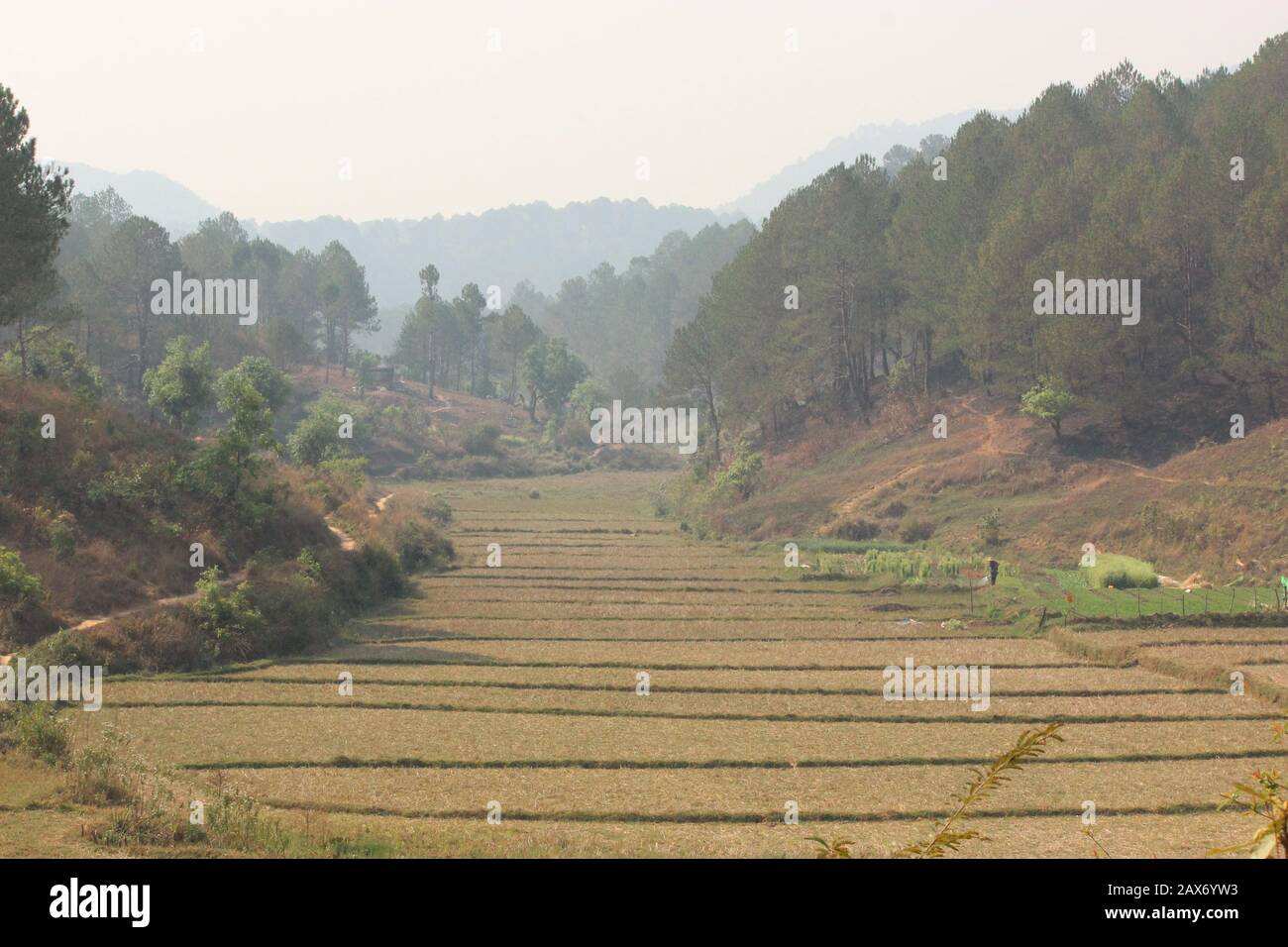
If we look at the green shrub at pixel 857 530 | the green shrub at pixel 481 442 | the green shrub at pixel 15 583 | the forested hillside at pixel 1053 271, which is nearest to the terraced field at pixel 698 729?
the green shrub at pixel 15 583

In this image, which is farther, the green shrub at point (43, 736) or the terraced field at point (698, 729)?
the green shrub at point (43, 736)

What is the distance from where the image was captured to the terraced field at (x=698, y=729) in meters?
16.2

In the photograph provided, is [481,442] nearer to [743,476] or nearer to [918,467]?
[743,476]

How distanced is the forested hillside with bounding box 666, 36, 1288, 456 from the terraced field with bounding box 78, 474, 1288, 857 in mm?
19013

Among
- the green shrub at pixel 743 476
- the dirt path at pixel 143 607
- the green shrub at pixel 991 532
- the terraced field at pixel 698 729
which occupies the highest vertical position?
the green shrub at pixel 743 476

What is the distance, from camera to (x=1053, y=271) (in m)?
49.5

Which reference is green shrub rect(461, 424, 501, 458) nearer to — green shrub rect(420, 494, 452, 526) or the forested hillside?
the forested hillside

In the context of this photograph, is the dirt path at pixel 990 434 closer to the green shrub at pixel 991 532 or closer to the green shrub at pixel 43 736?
the green shrub at pixel 991 532

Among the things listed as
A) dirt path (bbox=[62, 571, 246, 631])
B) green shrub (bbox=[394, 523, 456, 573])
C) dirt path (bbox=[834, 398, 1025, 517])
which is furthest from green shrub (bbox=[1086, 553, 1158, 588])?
dirt path (bbox=[62, 571, 246, 631])

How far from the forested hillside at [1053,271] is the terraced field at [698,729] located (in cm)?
1901

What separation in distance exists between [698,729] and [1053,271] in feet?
114

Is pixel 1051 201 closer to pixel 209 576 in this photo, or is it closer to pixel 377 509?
Answer: pixel 377 509
